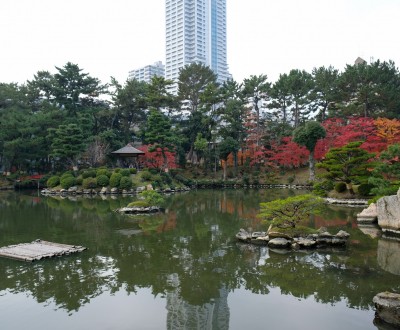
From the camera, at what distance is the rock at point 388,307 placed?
6340mm

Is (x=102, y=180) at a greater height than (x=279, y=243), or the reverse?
(x=102, y=180)

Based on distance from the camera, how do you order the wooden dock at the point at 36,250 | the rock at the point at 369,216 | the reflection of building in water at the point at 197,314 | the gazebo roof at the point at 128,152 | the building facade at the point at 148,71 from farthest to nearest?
the building facade at the point at 148,71 → the gazebo roof at the point at 128,152 → the rock at the point at 369,216 → the wooden dock at the point at 36,250 → the reflection of building in water at the point at 197,314

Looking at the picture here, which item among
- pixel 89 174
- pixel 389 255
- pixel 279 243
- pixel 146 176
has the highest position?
pixel 89 174

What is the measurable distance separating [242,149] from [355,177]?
24705mm

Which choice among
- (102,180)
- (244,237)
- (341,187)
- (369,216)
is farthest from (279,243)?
(102,180)

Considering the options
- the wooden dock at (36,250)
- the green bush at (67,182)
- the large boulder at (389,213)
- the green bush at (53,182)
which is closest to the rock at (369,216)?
the large boulder at (389,213)

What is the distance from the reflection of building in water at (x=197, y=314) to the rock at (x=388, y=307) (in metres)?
2.82

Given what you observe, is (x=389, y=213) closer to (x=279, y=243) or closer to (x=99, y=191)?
(x=279, y=243)

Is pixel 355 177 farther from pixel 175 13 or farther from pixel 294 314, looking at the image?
pixel 175 13

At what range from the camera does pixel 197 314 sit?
7047 mm

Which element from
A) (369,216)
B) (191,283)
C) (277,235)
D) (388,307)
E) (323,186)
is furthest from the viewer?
(323,186)

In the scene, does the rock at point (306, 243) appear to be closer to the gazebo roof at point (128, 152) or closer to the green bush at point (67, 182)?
the green bush at point (67, 182)

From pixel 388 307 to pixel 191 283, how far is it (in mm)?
4252

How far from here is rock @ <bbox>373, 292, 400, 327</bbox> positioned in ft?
20.8
